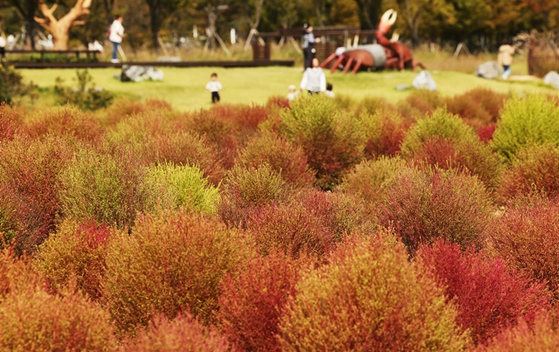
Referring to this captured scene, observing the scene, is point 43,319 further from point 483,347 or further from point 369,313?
point 483,347

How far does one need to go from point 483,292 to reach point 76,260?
11.4 ft

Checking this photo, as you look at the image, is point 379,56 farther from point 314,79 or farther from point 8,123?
point 8,123

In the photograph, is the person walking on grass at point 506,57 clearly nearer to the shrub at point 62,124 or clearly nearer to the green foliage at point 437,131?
the green foliage at point 437,131

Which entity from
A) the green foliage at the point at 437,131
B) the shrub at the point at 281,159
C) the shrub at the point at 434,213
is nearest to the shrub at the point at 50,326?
the shrub at the point at 434,213

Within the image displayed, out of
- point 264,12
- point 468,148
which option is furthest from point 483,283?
point 264,12

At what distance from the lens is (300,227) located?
6.89 meters

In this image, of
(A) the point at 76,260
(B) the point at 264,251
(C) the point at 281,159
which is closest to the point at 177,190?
(B) the point at 264,251

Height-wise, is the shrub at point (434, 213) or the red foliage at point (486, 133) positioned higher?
the shrub at point (434, 213)

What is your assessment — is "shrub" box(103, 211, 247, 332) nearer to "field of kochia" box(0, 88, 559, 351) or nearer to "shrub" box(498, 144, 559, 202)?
"field of kochia" box(0, 88, 559, 351)

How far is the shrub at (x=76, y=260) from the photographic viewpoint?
612 cm

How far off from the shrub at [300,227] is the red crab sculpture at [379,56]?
61.6 feet

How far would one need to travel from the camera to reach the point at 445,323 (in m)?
4.79

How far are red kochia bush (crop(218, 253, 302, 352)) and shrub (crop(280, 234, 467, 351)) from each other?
0.24 metres

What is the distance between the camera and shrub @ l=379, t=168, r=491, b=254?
24.0ft
